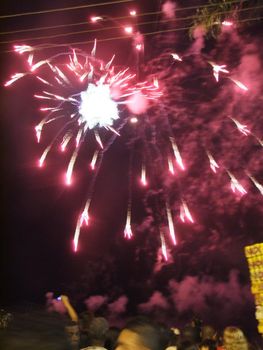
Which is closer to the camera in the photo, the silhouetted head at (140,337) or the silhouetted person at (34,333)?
the silhouetted person at (34,333)

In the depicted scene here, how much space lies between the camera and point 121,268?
2386 centimetres

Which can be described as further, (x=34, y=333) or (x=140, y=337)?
(x=140, y=337)

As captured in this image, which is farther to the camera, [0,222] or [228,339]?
[0,222]

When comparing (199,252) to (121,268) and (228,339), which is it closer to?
(121,268)

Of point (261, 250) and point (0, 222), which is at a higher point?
point (0, 222)

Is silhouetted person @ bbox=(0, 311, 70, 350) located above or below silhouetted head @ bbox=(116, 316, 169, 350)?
below

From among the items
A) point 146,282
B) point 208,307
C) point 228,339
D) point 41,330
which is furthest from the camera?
point 146,282

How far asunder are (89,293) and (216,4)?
62.2ft

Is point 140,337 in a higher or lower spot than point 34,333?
higher

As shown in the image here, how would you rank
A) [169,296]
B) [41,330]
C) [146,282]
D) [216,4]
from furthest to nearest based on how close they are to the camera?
[146,282] < [169,296] < [216,4] < [41,330]

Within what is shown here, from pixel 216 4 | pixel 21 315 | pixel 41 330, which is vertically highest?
pixel 216 4

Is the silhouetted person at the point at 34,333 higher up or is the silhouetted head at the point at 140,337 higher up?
the silhouetted head at the point at 140,337

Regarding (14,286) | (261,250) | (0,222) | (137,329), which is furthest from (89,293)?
(137,329)

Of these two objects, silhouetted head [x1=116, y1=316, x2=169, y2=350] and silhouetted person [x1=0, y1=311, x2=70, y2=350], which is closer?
silhouetted person [x1=0, y1=311, x2=70, y2=350]
